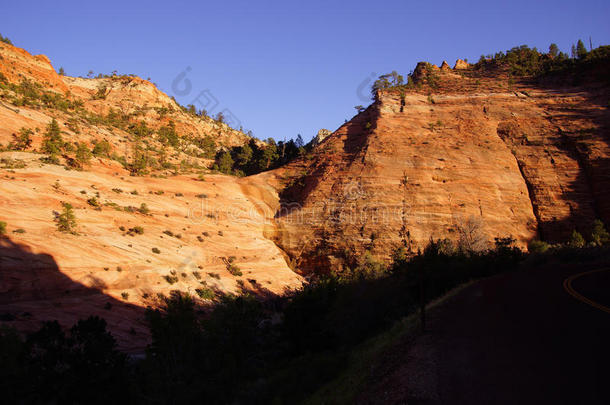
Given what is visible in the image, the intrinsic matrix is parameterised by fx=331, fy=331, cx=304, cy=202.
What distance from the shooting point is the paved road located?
5.24m

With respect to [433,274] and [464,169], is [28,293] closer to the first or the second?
[433,274]

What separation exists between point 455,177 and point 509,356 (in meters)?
28.2

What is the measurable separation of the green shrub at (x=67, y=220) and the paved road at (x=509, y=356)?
825 inches

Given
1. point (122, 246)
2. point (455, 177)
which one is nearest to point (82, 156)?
point (122, 246)

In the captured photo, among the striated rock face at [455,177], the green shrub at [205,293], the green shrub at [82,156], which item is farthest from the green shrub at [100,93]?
the green shrub at [205,293]

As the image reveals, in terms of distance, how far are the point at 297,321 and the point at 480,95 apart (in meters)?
39.1

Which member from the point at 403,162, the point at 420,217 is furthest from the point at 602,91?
the point at 420,217

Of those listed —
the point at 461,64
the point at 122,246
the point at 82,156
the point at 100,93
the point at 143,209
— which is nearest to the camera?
the point at 122,246

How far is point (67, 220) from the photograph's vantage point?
68.3 ft

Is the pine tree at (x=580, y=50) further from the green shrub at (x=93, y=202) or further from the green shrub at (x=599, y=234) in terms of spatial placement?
the green shrub at (x=93, y=202)

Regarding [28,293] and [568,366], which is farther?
[28,293]

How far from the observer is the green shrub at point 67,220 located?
20.6 meters

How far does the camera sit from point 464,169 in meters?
32.5

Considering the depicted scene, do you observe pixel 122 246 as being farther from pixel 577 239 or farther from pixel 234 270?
pixel 577 239
